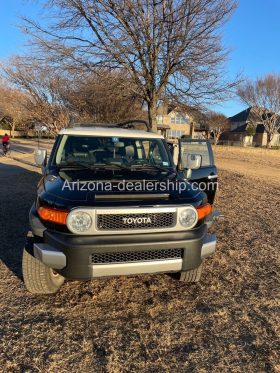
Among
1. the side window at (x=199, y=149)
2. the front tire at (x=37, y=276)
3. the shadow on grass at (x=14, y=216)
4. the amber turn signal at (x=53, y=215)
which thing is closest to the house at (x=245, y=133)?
the shadow on grass at (x=14, y=216)

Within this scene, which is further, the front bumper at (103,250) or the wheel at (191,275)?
the wheel at (191,275)

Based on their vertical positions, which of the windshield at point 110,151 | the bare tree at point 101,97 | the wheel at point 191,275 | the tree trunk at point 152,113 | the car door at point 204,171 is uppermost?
the bare tree at point 101,97

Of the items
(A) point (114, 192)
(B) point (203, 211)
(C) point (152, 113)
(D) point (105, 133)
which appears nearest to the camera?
(A) point (114, 192)

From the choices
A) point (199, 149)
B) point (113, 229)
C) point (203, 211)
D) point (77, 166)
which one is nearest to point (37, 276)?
point (113, 229)

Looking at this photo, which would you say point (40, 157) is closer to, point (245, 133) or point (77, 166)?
point (77, 166)

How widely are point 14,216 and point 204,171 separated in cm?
411

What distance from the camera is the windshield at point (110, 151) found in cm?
475

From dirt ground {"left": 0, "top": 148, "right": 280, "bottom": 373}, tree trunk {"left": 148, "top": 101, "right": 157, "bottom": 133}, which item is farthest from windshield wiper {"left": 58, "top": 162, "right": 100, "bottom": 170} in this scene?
tree trunk {"left": 148, "top": 101, "right": 157, "bottom": 133}

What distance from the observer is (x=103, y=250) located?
3336 mm

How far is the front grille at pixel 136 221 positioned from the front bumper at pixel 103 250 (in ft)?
0.28

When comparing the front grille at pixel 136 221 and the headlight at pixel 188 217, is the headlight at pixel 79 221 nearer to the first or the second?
the front grille at pixel 136 221

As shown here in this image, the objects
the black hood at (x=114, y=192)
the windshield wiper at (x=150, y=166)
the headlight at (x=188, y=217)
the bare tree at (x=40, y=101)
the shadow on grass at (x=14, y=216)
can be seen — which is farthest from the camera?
the bare tree at (x=40, y=101)

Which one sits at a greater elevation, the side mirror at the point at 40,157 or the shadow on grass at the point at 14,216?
the side mirror at the point at 40,157

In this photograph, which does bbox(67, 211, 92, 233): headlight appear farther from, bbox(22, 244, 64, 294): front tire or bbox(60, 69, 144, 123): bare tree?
bbox(60, 69, 144, 123): bare tree
